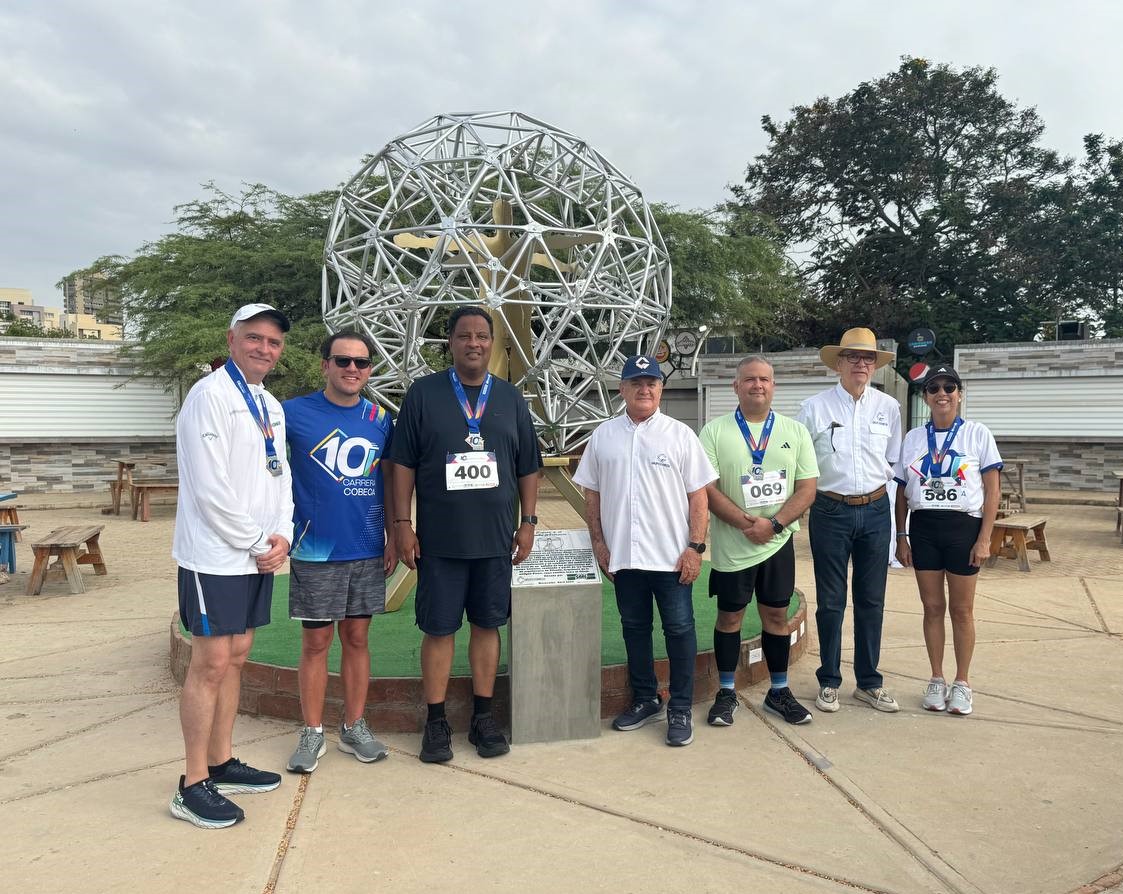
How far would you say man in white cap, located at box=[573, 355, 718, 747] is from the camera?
13.1ft

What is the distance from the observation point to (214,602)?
3.20 meters

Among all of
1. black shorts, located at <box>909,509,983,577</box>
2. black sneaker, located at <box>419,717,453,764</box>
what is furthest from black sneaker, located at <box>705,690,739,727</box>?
black sneaker, located at <box>419,717,453,764</box>

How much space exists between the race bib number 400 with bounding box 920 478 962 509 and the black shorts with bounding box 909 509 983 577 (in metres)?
0.03

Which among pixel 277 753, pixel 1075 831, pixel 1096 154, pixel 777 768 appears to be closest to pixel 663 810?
pixel 777 768

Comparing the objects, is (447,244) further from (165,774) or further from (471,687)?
(165,774)

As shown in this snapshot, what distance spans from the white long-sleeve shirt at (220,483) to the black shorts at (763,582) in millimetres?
2271

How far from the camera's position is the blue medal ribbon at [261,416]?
10.8ft

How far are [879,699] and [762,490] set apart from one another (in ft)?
4.62

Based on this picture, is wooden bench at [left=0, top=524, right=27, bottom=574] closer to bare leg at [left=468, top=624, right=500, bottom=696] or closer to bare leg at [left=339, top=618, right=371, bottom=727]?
bare leg at [left=339, top=618, right=371, bottom=727]

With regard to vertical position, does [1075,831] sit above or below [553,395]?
below

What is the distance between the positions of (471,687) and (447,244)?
283cm

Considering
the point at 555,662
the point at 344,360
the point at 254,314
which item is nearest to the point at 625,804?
the point at 555,662

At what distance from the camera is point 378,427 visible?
12.5 feet

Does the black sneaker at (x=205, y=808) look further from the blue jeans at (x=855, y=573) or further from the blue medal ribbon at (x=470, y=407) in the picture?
the blue jeans at (x=855, y=573)
